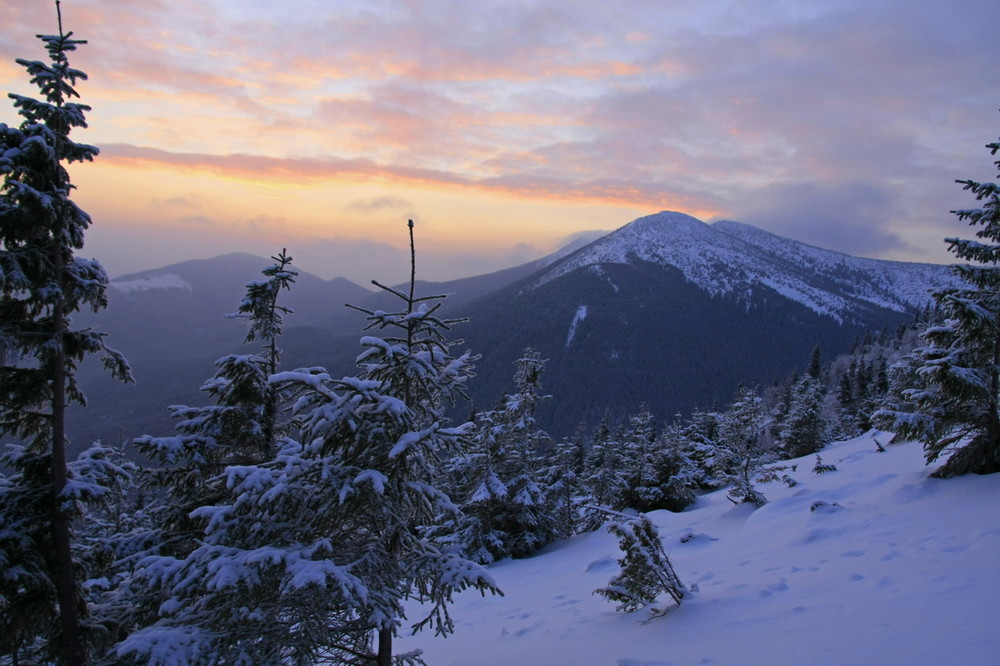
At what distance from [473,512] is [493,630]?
389 inches

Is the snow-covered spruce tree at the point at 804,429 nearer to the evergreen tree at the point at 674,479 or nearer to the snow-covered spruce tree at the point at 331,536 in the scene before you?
the evergreen tree at the point at 674,479

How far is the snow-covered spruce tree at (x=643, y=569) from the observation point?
305 inches

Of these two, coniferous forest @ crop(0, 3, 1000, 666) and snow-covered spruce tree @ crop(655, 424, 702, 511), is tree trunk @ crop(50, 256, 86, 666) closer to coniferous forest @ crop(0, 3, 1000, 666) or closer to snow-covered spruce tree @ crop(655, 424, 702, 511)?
coniferous forest @ crop(0, 3, 1000, 666)

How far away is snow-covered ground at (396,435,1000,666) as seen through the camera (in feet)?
17.8

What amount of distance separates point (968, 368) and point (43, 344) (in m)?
16.6

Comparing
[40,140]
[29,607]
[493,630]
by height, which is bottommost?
[493,630]

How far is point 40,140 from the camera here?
6039 mm

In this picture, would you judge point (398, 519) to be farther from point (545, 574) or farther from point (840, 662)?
point (545, 574)

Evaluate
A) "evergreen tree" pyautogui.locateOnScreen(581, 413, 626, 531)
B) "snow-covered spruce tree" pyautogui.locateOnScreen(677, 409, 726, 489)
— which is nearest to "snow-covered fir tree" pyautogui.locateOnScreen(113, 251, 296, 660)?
"evergreen tree" pyautogui.locateOnScreen(581, 413, 626, 531)

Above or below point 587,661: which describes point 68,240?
above

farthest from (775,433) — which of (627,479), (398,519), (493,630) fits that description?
(398,519)

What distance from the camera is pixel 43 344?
6.38 metres

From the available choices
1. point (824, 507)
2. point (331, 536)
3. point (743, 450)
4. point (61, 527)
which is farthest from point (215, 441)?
point (743, 450)

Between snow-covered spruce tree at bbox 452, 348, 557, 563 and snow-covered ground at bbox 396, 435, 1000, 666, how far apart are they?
511 cm
